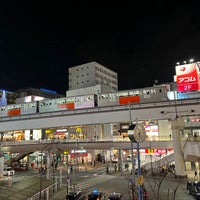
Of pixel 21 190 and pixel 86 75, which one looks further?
pixel 86 75

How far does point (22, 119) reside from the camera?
4919cm

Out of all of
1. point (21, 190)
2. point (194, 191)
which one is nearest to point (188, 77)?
point (194, 191)

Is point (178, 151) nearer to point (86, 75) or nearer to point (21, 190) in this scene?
point (21, 190)

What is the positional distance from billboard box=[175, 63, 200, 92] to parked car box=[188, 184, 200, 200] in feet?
62.9

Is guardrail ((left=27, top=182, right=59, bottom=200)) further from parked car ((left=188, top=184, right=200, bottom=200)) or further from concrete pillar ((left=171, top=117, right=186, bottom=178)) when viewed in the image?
concrete pillar ((left=171, top=117, right=186, bottom=178))

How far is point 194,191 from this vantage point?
23844mm

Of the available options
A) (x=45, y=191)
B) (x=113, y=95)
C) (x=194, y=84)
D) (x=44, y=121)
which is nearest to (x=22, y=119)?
(x=44, y=121)

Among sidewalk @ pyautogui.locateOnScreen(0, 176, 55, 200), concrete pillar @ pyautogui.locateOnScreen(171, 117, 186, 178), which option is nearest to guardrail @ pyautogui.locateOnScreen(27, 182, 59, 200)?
sidewalk @ pyautogui.locateOnScreen(0, 176, 55, 200)

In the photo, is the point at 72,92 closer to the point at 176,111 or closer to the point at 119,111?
the point at 119,111

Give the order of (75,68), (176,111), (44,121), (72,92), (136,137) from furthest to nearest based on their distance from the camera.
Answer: (75,68), (72,92), (44,121), (176,111), (136,137)

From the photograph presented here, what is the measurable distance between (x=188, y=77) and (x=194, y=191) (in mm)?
22007

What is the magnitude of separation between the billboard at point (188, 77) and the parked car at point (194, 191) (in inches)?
754

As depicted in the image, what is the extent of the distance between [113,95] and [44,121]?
1575cm

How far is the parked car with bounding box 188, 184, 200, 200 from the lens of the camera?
22.7 metres
